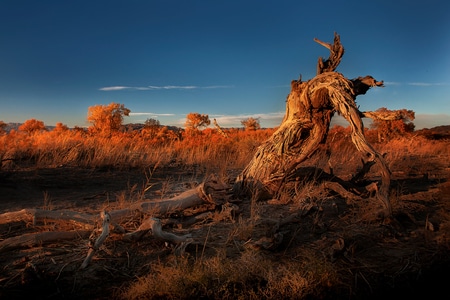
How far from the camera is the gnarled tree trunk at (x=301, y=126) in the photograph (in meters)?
6.03

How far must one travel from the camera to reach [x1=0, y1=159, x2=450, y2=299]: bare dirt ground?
316 cm

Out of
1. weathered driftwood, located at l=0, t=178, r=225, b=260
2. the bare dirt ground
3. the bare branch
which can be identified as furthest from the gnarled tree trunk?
weathered driftwood, located at l=0, t=178, r=225, b=260

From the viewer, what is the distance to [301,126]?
640 centimetres

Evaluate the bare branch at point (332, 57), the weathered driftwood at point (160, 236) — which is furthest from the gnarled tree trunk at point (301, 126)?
the weathered driftwood at point (160, 236)

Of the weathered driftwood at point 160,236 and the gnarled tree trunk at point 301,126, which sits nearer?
the weathered driftwood at point 160,236

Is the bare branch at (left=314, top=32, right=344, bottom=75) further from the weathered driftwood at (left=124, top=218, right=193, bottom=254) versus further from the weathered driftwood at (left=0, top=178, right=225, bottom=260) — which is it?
the weathered driftwood at (left=124, top=218, right=193, bottom=254)

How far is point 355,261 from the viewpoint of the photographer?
3666mm

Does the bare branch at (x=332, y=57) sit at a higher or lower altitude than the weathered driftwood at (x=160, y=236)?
higher

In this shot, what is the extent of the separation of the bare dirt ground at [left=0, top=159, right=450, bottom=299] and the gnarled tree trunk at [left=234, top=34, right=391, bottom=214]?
57 centimetres

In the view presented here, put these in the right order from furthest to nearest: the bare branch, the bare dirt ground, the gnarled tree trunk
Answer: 1. the bare branch
2. the gnarled tree trunk
3. the bare dirt ground

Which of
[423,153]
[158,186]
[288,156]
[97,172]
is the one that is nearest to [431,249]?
[288,156]

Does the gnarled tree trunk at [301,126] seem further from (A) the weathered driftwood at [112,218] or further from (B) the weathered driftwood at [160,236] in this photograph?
(B) the weathered driftwood at [160,236]

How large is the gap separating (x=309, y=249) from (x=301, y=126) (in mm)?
2986

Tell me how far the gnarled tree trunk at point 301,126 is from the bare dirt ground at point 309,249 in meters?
0.57
